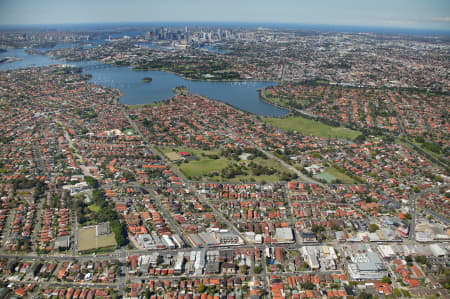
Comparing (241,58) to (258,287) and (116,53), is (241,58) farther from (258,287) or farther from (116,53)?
(258,287)

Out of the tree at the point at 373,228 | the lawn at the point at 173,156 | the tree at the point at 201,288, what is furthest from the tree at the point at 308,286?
the lawn at the point at 173,156

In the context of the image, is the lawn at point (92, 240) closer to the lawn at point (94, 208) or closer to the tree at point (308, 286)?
the lawn at point (94, 208)

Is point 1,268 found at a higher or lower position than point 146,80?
lower

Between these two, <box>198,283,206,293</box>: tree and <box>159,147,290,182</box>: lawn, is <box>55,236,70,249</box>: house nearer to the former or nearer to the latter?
<box>198,283,206,293</box>: tree

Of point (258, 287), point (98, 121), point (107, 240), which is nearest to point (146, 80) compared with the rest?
point (98, 121)

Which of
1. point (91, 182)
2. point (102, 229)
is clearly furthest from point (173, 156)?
point (102, 229)

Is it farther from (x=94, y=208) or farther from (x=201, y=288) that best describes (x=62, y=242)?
(x=201, y=288)

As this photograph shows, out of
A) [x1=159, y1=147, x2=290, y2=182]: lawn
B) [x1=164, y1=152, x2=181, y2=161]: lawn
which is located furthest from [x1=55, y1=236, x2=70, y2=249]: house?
→ [x1=164, y1=152, x2=181, y2=161]: lawn

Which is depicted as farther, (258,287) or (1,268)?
(1,268)
